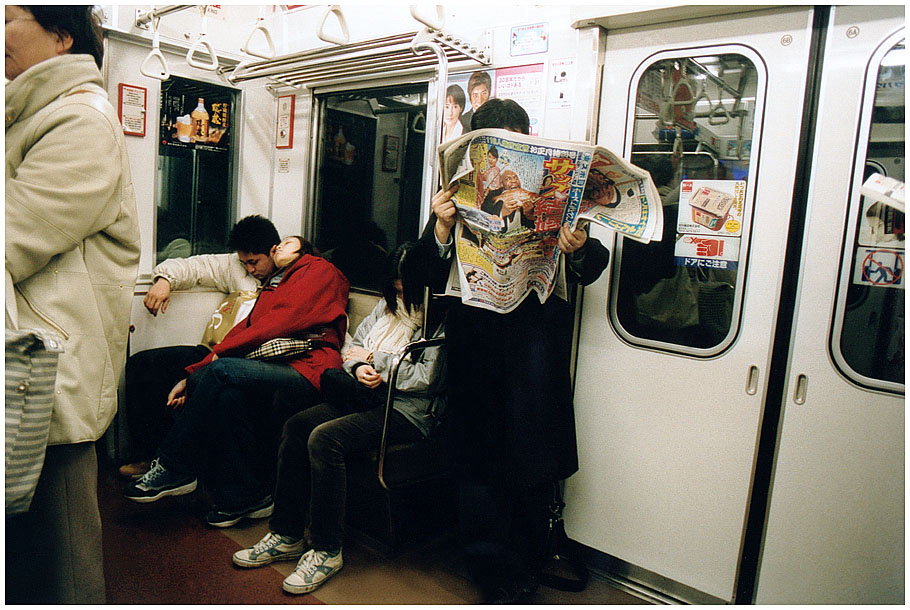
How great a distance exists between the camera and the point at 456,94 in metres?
2.92

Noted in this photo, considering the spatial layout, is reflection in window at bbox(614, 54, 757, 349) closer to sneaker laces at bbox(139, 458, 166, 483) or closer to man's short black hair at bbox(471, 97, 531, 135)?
man's short black hair at bbox(471, 97, 531, 135)

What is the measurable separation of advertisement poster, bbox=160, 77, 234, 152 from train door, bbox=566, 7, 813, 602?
8.56 ft

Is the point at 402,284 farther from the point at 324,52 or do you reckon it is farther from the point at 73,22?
the point at 73,22

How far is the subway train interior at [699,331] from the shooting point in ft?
6.28

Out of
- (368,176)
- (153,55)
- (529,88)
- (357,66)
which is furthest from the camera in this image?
(368,176)

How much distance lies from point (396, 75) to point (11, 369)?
8.50 ft

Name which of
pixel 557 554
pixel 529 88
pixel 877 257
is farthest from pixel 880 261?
pixel 557 554

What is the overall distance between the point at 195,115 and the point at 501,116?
252 cm

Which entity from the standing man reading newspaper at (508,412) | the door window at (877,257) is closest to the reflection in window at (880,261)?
the door window at (877,257)

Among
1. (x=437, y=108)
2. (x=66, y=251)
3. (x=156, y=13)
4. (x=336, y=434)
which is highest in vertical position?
(x=156, y=13)

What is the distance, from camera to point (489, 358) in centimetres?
221

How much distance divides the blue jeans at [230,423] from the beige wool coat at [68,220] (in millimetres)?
1267

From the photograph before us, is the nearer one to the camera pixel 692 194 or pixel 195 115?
pixel 692 194

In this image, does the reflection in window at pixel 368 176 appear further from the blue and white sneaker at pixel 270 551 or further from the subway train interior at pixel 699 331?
the blue and white sneaker at pixel 270 551
